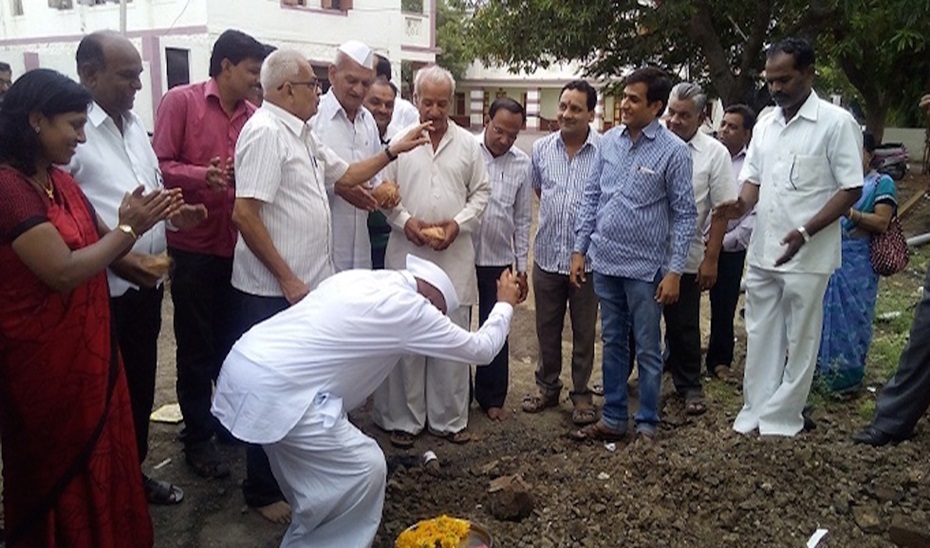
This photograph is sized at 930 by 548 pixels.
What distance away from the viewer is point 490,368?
459 cm

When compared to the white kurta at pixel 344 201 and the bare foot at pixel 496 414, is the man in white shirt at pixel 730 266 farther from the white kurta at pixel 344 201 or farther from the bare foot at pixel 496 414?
the white kurta at pixel 344 201

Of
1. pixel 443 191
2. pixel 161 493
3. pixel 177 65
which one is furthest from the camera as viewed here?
pixel 177 65

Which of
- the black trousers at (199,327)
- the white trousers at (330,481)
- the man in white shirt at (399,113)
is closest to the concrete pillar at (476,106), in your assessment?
the man in white shirt at (399,113)

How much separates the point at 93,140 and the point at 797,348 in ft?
11.5

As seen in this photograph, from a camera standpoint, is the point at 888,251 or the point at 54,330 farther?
the point at 888,251

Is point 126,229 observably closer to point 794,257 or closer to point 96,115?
point 96,115

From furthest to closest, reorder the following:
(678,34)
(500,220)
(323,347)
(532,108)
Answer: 1. (532,108)
2. (678,34)
3. (500,220)
4. (323,347)

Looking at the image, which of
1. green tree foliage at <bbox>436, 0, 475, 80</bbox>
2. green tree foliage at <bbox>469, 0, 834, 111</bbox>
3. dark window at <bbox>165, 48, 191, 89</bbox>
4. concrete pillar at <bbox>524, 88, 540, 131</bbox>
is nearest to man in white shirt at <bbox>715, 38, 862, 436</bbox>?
green tree foliage at <bbox>469, 0, 834, 111</bbox>

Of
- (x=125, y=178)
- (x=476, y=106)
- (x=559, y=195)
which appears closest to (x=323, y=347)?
(x=125, y=178)

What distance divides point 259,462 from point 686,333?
2.81 meters

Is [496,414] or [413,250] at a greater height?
[413,250]

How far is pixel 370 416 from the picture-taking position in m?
4.62

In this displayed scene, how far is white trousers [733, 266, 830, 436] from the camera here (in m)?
3.76

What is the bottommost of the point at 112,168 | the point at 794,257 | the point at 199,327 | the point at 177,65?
the point at 199,327
